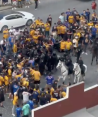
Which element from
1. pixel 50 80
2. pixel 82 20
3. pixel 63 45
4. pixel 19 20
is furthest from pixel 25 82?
pixel 19 20

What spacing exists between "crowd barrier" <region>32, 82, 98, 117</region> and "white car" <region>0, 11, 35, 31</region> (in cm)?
1230

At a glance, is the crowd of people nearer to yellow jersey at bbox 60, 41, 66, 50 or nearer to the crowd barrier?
yellow jersey at bbox 60, 41, 66, 50

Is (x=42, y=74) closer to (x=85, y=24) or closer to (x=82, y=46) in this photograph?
(x=82, y=46)

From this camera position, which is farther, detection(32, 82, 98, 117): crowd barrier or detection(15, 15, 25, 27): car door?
detection(15, 15, 25, 27): car door

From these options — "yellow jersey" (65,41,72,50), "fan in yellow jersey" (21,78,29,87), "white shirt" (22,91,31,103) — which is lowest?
"white shirt" (22,91,31,103)

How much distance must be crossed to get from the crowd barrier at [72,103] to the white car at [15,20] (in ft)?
40.4

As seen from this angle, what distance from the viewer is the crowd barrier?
1606 centimetres

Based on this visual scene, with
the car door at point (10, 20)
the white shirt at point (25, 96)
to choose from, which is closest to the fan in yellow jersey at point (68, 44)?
the white shirt at point (25, 96)

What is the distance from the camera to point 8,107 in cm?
1980

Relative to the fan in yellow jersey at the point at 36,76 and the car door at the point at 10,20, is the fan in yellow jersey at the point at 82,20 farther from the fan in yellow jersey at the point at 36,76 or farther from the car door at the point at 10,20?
the fan in yellow jersey at the point at 36,76

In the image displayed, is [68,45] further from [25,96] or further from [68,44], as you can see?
[25,96]

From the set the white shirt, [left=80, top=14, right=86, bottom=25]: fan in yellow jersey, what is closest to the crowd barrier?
the white shirt

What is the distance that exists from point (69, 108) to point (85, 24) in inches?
410

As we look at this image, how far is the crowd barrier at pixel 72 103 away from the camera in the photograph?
52.7 feet
